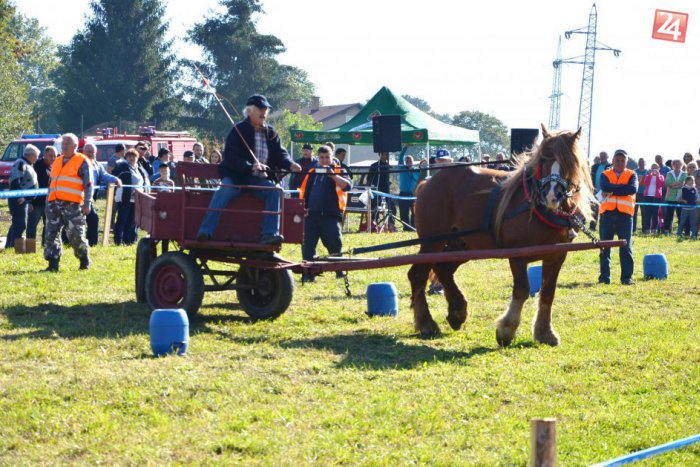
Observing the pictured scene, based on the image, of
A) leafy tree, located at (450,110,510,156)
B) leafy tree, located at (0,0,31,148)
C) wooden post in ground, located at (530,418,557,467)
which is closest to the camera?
wooden post in ground, located at (530,418,557,467)

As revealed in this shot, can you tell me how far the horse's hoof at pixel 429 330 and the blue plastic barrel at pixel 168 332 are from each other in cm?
260

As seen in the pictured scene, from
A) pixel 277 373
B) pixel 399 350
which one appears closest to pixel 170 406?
pixel 277 373

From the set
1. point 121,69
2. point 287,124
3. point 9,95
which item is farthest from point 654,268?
point 287,124

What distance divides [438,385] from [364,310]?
404 centimetres

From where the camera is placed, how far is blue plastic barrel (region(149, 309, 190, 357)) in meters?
8.31

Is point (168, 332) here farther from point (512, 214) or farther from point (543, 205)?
point (543, 205)

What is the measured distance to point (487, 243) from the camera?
32.3 feet

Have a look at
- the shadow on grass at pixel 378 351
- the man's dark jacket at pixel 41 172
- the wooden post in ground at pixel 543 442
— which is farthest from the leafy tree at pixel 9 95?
the wooden post in ground at pixel 543 442

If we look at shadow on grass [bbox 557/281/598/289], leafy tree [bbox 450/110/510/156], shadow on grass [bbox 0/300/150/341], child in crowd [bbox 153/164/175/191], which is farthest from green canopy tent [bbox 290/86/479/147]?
leafy tree [bbox 450/110/510/156]

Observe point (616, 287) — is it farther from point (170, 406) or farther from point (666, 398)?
point (170, 406)

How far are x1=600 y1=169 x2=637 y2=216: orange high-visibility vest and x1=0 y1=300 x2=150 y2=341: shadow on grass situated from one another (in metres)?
7.17

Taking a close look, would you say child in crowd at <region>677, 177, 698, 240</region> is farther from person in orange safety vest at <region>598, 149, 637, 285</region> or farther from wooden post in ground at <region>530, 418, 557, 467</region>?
wooden post in ground at <region>530, 418, 557, 467</region>

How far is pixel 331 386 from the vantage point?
7.42 meters

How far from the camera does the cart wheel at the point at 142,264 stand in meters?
11.1
